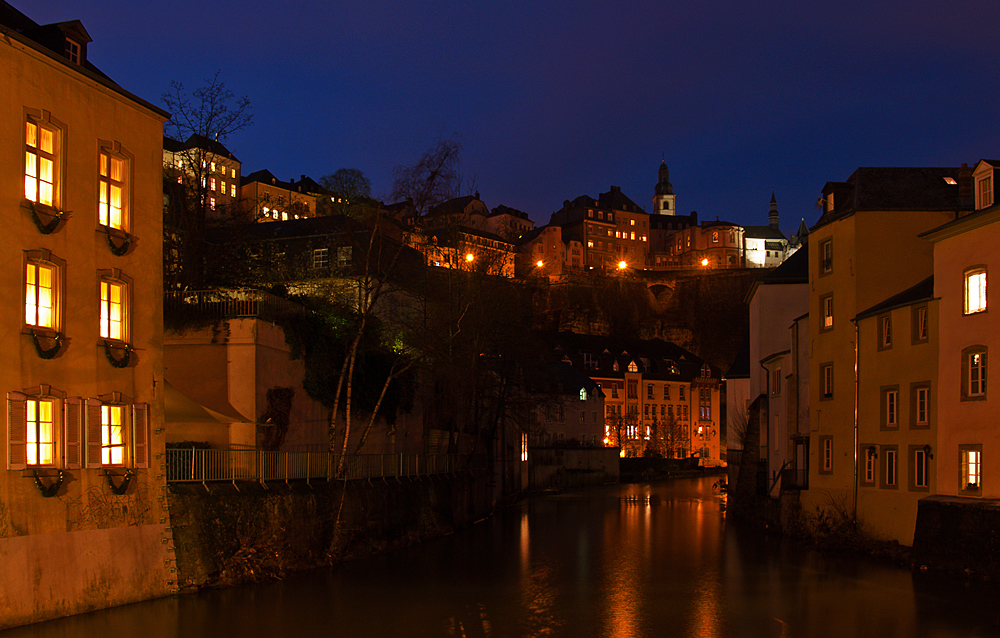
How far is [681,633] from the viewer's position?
696 inches

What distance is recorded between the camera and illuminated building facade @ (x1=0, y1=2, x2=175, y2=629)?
16484 mm

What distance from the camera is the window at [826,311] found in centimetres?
3338

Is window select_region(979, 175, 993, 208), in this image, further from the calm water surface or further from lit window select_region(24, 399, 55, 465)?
lit window select_region(24, 399, 55, 465)

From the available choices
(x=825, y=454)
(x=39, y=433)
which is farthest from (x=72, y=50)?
(x=825, y=454)

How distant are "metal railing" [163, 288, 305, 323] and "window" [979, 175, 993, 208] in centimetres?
2078

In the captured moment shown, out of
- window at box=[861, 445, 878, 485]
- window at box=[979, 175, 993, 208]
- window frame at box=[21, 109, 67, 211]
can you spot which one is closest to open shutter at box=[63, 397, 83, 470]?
window frame at box=[21, 109, 67, 211]

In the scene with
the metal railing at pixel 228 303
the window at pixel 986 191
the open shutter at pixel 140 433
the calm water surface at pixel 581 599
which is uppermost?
the window at pixel 986 191

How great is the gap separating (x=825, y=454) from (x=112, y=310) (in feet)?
79.2

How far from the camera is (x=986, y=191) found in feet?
89.4

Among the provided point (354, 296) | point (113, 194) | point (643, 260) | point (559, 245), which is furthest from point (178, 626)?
point (643, 260)

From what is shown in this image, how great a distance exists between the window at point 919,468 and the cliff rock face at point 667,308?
99.8m

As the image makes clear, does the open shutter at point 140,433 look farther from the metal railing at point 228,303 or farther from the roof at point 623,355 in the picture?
the roof at point 623,355

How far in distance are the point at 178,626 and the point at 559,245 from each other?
454 feet

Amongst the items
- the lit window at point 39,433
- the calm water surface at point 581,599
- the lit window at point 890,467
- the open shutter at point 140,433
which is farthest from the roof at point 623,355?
the lit window at point 39,433
